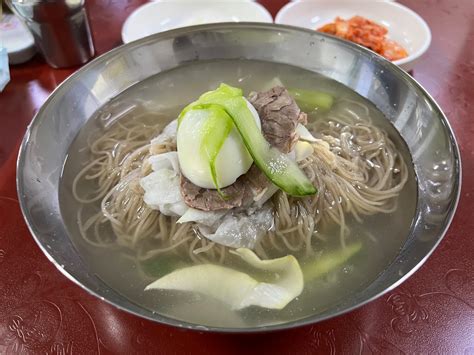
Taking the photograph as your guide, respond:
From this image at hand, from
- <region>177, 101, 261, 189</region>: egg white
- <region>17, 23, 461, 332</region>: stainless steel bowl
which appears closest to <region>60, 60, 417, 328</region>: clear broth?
<region>17, 23, 461, 332</region>: stainless steel bowl

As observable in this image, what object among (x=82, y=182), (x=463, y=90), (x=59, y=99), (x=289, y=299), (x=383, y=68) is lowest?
(x=463, y=90)

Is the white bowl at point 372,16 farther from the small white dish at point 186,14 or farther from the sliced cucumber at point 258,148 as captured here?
the sliced cucumber at point 258,148

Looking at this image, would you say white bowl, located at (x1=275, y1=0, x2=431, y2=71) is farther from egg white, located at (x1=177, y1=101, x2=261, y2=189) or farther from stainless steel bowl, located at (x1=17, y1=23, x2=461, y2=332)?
egg white, located at (x1=177, y1=101, x2=261, y2=189)

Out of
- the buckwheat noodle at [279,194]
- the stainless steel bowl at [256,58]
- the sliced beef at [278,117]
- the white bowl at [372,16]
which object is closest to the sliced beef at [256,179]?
the sliced beef at [278,117]

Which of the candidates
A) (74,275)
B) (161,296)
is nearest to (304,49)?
(161,296)

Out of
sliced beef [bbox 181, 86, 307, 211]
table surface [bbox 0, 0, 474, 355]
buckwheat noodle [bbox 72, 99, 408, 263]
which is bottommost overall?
table surface [bbox 0, 0, 474, 355]

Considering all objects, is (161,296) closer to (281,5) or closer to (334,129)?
(334,129)

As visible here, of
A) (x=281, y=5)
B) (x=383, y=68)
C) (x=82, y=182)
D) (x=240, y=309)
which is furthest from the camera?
(x=281, y=5)

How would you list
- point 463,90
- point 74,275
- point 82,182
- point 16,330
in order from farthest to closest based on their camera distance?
point 463,90 < point 82,182 < point 16,330 < point 74,275
